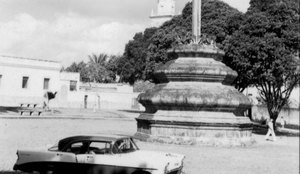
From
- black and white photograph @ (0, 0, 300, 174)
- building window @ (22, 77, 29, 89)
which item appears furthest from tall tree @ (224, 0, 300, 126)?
building window @ (22, 77, 29, 89)

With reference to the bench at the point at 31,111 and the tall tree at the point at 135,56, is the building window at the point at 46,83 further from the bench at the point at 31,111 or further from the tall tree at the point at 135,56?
the bench at the point at 31,111

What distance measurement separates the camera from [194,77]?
45.3 ft

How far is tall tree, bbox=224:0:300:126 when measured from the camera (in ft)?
65.4

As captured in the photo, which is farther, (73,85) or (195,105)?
(73,85)

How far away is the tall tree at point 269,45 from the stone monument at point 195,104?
6273mm

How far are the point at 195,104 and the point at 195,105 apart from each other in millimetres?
52

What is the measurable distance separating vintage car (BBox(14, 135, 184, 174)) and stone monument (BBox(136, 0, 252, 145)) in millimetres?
5545

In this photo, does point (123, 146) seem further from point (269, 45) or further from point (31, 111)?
point (31, 111)

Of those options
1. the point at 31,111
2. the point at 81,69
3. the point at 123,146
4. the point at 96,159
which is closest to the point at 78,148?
the point at 96,159

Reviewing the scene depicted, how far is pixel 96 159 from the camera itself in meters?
7.18

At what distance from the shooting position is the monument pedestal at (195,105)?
13109 mm

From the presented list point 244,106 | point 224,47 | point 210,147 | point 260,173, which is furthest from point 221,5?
point 260,173

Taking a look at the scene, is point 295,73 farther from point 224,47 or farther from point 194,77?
point 194,77

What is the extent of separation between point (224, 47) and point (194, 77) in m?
9.52
